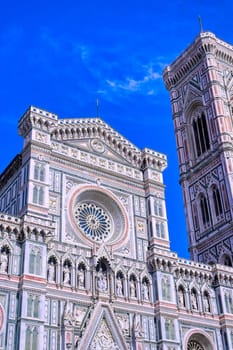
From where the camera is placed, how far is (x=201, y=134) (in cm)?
4531

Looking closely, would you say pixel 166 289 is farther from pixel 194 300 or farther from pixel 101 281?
pixel 101 281

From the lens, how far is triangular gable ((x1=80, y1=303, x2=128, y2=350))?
2531 cm

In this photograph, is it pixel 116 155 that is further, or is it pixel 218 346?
pixel 116 155

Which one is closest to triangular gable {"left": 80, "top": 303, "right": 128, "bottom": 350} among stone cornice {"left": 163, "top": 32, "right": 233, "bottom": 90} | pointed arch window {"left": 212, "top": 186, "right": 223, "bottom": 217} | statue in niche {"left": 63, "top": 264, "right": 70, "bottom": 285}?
statue in niche {"left": 63, "top": 264, "right": 70, "bottom": 285}

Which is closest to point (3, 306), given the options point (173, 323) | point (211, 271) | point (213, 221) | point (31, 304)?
point (31, 304)

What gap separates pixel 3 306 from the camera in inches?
920

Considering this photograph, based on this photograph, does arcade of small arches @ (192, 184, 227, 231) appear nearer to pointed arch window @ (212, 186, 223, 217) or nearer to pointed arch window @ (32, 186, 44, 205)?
pointed arch window @ (212, 186, 223, 217)

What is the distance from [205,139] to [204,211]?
6.62 m

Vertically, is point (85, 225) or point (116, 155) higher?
point (116, 155)

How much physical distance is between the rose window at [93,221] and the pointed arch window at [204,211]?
12915 millimetres

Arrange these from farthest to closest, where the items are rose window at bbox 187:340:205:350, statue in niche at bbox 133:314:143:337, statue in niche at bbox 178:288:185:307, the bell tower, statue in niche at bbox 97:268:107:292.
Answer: the bell tower < statue in niche at bbox 178:288:185:307 < rose window at bbox 187:340:205:350 < statue in niche at bbox 97:268:107:292 < statue in niche at bbox 133:314:143:337

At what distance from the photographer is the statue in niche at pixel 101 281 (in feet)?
89.3

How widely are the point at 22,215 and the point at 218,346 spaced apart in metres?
13.8

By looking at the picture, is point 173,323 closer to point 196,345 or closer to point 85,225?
point 196,345
